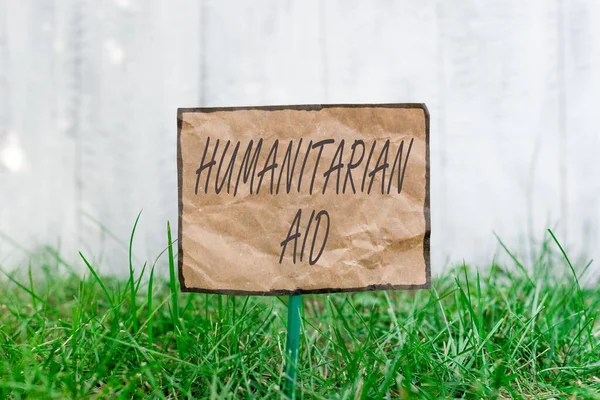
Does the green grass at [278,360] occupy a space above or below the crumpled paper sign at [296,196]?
below

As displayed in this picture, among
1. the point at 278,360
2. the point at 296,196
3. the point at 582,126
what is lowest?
the point at 278,360

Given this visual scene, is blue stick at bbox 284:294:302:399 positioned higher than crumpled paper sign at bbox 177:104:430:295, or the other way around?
crumpled paper sign at bbox 177:104:430:295

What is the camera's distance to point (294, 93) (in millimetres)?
1168

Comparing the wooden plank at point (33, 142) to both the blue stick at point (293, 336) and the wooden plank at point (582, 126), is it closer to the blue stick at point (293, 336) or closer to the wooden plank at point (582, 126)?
the blue stick at point (293, 336)

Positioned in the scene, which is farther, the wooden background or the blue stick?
the wooden background

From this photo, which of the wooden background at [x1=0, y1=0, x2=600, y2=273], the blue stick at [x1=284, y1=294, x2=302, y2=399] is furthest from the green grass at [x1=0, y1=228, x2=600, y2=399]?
the wooden background at [x1=0, y1=0, x2=600, y2=273]

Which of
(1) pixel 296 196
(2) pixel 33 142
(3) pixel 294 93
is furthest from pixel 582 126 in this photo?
(2) pixel 33 142

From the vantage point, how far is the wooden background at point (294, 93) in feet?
3.81

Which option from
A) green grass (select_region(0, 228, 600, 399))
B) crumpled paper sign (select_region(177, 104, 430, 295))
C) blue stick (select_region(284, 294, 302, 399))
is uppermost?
crumpled paper sign (select_region(177, 104, 430, 295))

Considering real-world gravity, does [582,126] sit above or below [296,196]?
above

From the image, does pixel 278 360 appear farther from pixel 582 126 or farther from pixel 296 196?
pixel 582 126

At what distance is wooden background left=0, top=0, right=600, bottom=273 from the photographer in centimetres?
116

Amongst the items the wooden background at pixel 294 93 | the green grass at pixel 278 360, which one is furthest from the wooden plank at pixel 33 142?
the green grass at pixel 278 360

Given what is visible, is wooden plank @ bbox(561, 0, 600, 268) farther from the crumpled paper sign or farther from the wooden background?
the crumpled paper sign
